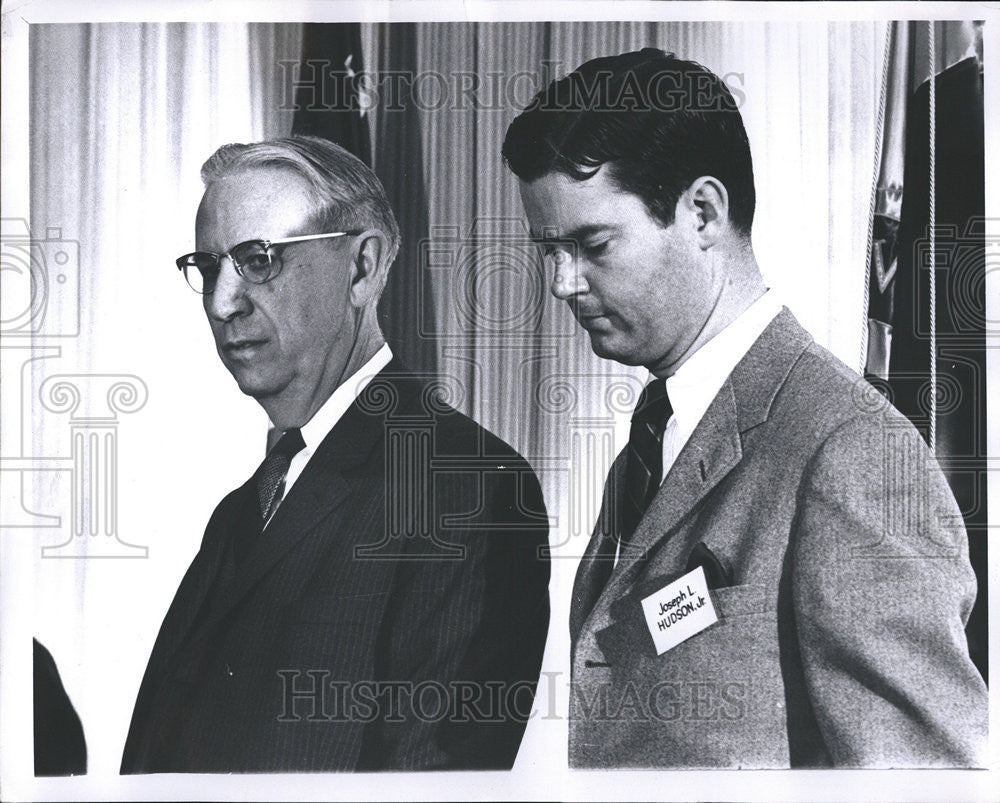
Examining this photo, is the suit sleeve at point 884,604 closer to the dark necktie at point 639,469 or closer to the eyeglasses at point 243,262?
the dark necktie at point 639,469

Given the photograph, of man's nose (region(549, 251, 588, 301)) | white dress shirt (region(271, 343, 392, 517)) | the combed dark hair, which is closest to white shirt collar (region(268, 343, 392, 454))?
white dress shirt (region(271, 343, 392, 517))

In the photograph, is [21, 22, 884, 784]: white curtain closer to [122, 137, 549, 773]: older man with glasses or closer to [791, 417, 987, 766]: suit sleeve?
[122, 137, 549, 773]: older man with glasses

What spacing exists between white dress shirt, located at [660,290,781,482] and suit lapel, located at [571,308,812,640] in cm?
2

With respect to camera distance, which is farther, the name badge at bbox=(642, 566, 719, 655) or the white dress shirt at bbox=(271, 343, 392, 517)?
the white dress shirt at bbox=(271, 343, 392, 517)

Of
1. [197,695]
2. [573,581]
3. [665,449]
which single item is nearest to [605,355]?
[665,449]

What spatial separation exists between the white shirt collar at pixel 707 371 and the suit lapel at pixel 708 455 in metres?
0.02

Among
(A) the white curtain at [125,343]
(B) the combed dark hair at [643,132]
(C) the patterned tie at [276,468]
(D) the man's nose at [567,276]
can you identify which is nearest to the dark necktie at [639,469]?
(D) the man's nose at [567,276]

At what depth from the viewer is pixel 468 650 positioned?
2525mm

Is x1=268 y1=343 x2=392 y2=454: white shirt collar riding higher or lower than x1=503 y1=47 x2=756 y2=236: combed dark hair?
lower

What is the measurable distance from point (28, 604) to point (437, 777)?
1.04 meters

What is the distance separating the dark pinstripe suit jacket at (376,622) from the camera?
252cm

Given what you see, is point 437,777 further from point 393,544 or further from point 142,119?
point 142,119

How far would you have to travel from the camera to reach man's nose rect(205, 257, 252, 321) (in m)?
2.56

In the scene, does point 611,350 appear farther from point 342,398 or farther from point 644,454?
point 342,398
